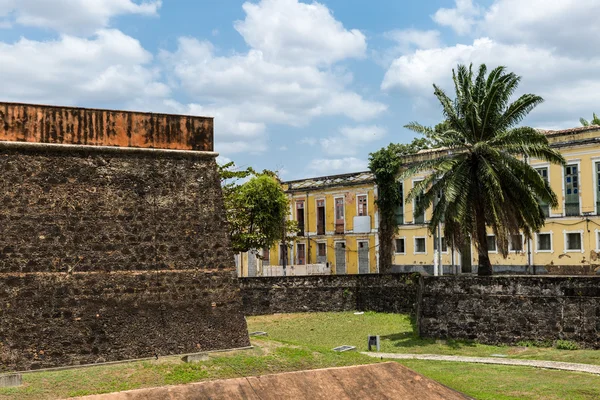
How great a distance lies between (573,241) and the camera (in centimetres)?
3083

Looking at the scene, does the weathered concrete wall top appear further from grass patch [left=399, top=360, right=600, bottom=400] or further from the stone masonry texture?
grass patch [left=399, top=360, right=600, bottom=400]

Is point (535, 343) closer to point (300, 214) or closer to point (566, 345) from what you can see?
point (566, 345)

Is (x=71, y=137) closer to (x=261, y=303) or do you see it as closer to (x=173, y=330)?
(x=173, y=330)

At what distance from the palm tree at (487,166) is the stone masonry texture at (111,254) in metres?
7.90

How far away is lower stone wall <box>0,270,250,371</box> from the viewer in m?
14.0

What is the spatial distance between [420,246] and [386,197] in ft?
11.1

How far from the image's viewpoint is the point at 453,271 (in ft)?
112

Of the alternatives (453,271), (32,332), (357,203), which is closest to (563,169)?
(453,271)

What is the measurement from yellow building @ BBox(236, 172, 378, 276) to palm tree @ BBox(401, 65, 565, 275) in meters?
17.2

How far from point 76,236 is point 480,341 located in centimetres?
1192

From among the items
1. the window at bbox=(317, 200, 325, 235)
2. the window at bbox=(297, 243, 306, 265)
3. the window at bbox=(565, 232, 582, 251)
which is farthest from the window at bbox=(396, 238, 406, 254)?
the window at bbox=(565, 232, 582, 251)

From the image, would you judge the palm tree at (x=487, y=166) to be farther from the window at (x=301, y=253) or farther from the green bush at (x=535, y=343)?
the window at (x=301, y=253)

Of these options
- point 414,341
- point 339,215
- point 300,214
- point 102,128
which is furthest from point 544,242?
point 102,128

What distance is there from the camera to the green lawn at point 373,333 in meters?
17.6
